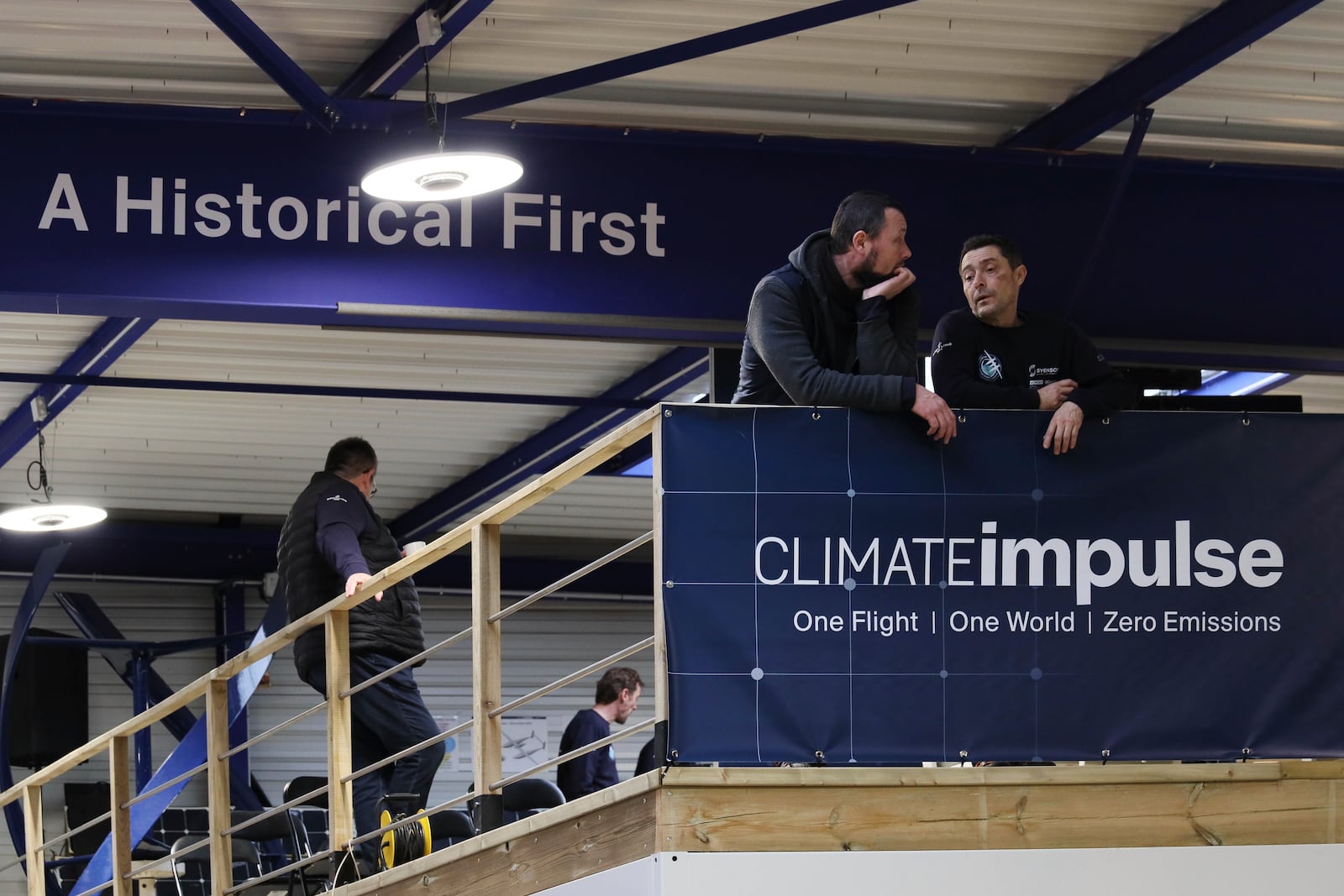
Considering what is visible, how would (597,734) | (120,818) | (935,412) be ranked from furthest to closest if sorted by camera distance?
(597,734) → (120,818) → (935,412)

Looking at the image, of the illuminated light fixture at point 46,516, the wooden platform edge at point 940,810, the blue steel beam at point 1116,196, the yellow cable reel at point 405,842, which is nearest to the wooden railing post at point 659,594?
the wooden platform edge at point 940,810

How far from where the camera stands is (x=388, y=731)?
673cm

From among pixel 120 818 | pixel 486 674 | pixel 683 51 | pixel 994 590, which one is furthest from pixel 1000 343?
pixel 120 818

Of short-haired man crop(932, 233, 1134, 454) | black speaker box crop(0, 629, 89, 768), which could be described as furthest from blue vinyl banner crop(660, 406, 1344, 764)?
black speaker box crop(0, 629, 89, 768)

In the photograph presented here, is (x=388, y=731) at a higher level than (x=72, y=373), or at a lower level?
lower

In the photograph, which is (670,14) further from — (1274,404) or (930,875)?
(930,875)

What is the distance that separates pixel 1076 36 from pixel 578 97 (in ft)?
6.79

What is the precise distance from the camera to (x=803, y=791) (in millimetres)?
4758

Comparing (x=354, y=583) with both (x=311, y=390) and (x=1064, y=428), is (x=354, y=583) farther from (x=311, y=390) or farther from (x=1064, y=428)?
(x=311, y=390)

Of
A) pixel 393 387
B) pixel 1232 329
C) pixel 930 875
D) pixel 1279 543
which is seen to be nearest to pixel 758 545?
pixel 930 875

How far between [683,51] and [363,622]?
244 centimetres

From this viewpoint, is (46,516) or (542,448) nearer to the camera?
(46,516)

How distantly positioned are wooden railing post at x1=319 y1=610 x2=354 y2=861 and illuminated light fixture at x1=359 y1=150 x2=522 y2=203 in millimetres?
1532

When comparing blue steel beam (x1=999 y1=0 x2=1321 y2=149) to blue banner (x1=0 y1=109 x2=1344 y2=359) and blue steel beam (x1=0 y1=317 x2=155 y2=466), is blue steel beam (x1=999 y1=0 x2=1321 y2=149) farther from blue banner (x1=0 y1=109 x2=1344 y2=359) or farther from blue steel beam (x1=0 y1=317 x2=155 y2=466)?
blue steel beam (x1=0 y1=317 x2=155 y2=466)
